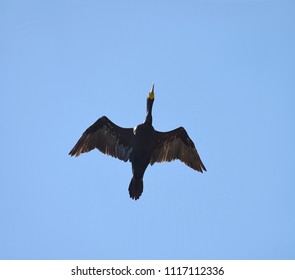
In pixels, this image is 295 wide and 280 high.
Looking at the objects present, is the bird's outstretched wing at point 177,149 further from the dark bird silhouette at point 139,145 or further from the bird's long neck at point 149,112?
the bird's long neck at point 149,112

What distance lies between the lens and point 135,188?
15.7 m

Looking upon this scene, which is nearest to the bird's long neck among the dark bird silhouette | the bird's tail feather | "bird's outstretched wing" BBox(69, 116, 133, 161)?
the dark bird silhouette

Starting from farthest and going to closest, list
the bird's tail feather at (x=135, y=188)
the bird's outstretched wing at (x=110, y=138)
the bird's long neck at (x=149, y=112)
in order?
the bird's outstretched wing at (x=110, y=138)
the bird's long neck at (x=149, y=112)
the bird's tail feather at (x=135, y=188)

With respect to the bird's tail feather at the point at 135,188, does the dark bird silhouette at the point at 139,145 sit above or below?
above

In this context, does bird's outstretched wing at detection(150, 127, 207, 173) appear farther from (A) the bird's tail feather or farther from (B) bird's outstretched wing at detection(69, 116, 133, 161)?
(A) the bird's tail feather

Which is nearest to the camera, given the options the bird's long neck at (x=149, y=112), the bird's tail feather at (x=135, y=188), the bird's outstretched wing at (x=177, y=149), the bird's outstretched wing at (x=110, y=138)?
the bird's tail feather at (x=135, y=188)

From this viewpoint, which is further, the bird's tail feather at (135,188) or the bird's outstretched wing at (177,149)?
the bird's outstretched wing at (177,149)

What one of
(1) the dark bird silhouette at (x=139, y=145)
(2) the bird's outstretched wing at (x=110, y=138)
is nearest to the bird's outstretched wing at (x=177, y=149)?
(1) the dark bird silhouette at (x=139, y=145)

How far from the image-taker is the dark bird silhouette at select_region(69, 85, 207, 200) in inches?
623

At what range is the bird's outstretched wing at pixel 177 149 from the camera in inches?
670
